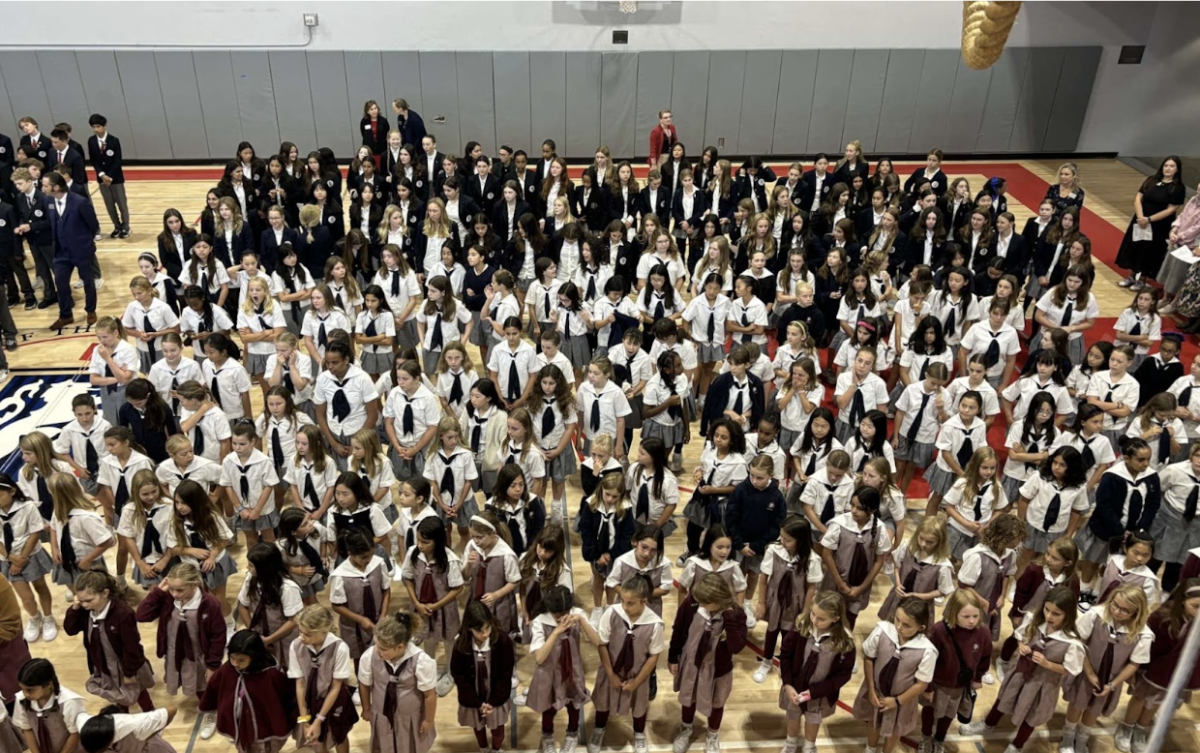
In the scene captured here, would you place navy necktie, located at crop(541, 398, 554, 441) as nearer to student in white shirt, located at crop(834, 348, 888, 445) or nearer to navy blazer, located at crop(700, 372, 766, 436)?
navy blazer, located at crop(700, 372, 766, 436)

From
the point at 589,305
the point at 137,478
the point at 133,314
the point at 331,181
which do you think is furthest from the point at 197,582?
the point at 331,181

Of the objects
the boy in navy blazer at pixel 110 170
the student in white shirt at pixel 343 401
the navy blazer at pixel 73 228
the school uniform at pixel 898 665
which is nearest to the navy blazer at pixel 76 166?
the boy in navy blazer at pixel 110 170

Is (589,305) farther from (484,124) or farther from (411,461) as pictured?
(484,124)

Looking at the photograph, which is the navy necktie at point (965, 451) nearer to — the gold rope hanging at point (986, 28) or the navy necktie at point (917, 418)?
the navy necktie at point (917, 418)

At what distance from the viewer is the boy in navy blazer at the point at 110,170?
12.7 m

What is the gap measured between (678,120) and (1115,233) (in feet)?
24.2

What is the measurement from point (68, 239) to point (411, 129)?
4762 millimetres

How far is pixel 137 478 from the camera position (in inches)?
228

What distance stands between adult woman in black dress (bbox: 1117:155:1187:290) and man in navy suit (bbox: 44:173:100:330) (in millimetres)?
12148

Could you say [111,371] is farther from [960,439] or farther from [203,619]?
[960,439]

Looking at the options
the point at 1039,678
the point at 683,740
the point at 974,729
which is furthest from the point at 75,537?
the point at 1039,678

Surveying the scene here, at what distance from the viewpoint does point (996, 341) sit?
316 inches

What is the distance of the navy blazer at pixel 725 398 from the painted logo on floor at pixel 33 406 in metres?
5.54

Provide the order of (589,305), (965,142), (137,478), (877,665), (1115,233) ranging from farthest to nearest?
(965,142) → (1115,233) → (589,305) → (137,478) → (877,665)
